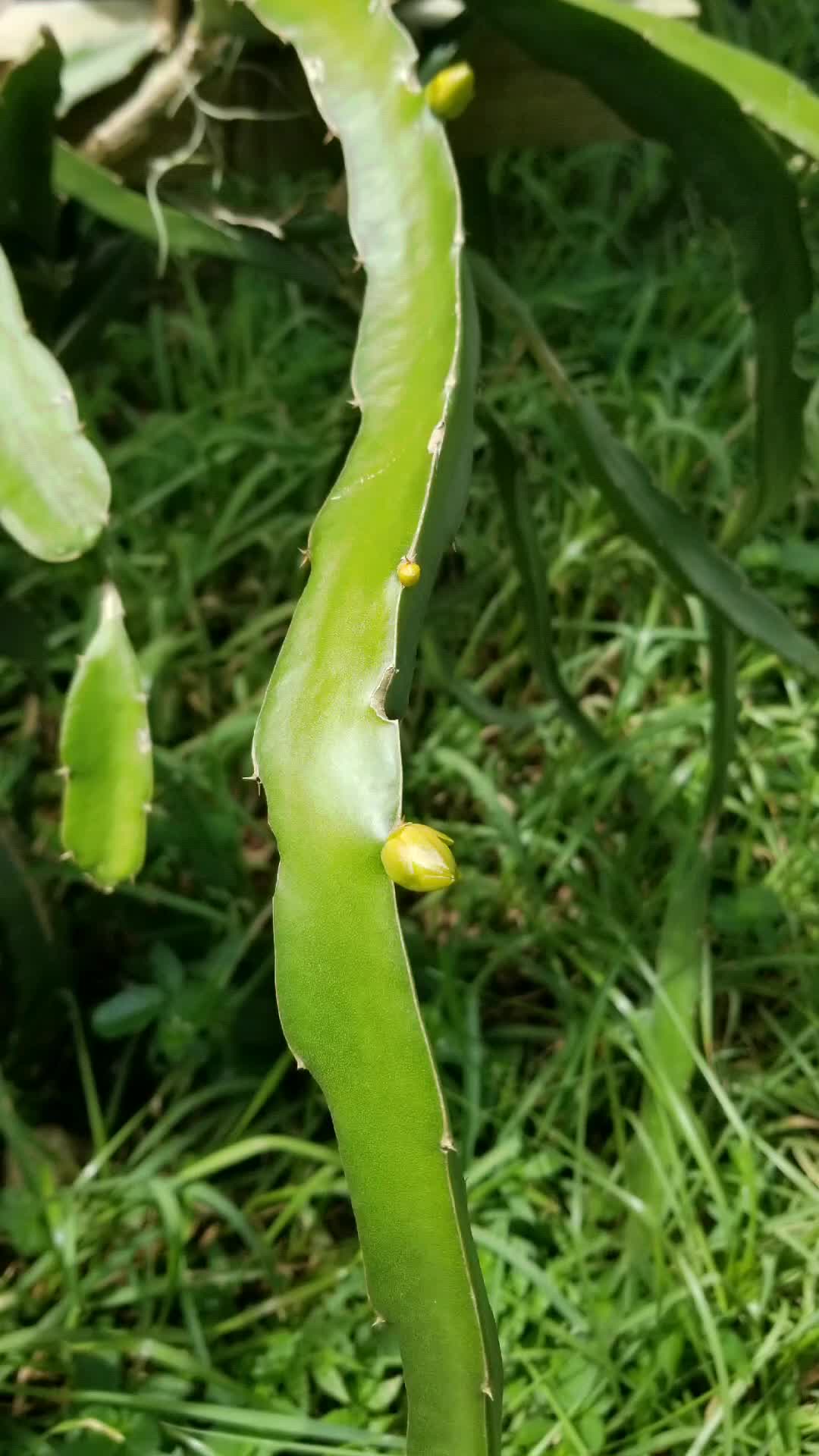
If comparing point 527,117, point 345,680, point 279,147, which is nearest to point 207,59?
point 279,147

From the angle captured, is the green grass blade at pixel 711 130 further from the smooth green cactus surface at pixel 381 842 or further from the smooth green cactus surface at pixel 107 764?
the smooth green cactus surface at pixel 107 764

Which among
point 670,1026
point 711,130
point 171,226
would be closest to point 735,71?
point 711,130

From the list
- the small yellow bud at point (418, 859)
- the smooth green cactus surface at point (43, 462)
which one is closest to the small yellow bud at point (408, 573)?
the small yellow bud at point (418, 859)

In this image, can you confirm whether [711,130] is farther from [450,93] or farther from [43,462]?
[43,462]

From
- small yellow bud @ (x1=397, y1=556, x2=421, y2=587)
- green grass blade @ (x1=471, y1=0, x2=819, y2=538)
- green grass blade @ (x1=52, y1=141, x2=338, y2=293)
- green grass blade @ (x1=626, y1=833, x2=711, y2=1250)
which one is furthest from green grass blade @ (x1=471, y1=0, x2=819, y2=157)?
green grass blade @ (x1=626, y1=833, x2=711, y2=1250)

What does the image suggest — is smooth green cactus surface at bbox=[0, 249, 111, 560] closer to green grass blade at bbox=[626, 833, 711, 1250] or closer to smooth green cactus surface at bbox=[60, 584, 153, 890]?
smooth green cactus surface at bbox=[60, 584, 153, 890]

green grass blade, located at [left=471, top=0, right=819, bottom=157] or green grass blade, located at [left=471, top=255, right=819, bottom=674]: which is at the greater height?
green grass blade, located at [left=471, top=0, right=819, bottom=157]

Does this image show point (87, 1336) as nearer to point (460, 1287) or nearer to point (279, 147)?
point (460, 1287)
